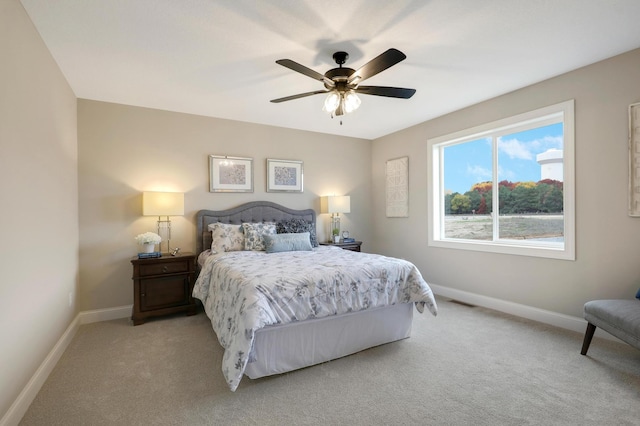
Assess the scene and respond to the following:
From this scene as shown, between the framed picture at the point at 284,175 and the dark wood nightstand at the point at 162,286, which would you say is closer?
the dark wood nightstand at the point at 162,286

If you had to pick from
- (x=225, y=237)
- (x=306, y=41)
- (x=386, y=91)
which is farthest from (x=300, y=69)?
(x=225, y=237)

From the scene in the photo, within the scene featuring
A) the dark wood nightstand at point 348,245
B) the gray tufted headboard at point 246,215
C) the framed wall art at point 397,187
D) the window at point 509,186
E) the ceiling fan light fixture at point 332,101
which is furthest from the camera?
the framed wall art at point 397,187

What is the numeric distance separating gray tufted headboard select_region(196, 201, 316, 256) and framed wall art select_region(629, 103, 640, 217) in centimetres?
371

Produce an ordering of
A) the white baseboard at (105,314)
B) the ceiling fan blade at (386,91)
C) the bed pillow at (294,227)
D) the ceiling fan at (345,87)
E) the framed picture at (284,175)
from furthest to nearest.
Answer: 1. the framed picture at (284,175)
2. the bed pillow at (294,227)
3. the white baseboard at (105,314)
4. the ceiling fan blade at (386,91)
5. the ceiling fan at (345,87)

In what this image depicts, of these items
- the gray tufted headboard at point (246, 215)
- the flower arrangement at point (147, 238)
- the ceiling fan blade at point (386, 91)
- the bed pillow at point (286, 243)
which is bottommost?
the bed pillow at point (286, 243)

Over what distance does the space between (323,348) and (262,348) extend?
0.54 m

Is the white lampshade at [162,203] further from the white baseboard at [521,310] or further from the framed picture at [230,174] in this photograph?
the white baseboard at [521,310]

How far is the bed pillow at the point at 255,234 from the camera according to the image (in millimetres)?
3957

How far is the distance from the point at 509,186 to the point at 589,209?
3.13 feet

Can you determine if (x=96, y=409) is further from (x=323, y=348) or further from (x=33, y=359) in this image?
(x=323, y=348)

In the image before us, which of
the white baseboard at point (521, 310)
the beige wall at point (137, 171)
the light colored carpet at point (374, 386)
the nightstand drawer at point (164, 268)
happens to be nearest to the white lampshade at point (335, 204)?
the beige wall at point (137, 171)

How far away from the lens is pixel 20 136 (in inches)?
78.1

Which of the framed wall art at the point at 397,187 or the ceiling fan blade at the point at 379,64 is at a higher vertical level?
the ceiling fan blade at the point at 379,64

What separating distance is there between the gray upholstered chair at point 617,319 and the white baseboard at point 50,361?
401 centimetres
